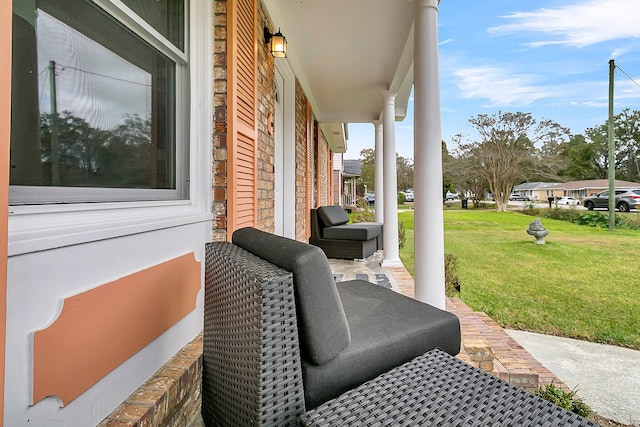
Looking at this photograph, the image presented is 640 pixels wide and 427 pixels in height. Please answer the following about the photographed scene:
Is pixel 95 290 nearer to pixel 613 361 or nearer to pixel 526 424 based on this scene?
pixel 526 424

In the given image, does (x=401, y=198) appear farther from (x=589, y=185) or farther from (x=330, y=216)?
(x=330, y=216)

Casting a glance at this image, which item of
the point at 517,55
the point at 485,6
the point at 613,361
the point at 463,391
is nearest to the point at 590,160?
the point at 517,55

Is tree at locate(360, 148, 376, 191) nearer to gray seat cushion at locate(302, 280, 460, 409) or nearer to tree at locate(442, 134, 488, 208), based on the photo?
tree at locate(442, 134, 488, 208)

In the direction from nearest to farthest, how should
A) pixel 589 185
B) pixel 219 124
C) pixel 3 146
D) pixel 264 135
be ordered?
pixel 3 146
pixel 219 124
pixel 264 135
pixel 589 185

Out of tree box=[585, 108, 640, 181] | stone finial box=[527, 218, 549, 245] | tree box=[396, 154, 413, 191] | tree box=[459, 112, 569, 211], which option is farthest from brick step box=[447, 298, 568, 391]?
tree box=[585, 108, 640, 181]

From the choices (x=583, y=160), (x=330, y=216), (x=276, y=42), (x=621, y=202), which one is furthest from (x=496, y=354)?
(x=583, y=160)

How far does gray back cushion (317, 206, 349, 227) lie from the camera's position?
5.83 metres

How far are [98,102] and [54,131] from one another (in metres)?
0.25

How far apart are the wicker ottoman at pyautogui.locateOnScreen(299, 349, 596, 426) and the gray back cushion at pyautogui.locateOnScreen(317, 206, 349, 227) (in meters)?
4.69

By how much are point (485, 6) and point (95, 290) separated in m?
20.8

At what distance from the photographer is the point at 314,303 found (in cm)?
109

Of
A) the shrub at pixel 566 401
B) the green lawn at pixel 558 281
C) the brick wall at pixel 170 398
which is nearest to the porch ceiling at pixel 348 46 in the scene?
the brick wall at pixel 170 398

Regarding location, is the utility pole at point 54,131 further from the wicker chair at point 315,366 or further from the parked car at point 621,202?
the parked car at point 621,202

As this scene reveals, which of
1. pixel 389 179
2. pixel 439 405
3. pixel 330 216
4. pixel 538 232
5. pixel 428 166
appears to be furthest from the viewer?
pixel 538 232
